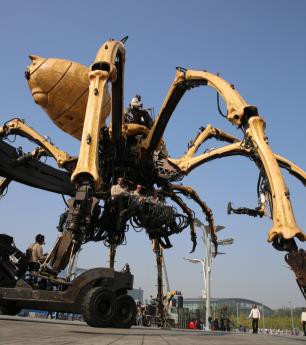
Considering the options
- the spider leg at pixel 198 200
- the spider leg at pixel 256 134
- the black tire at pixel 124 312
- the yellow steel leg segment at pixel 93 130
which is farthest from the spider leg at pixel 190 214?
the yellow steel leg segment at pixel 93 130

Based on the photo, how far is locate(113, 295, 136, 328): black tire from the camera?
6750mm

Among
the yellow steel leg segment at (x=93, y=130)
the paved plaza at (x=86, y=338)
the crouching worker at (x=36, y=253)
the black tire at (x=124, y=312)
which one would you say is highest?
the yellow steel leg segment at (x=93, y=130)

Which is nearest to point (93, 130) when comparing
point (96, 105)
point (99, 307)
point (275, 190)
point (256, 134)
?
point (96, 105)

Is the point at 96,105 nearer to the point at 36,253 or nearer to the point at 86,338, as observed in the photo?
the point at 86,338

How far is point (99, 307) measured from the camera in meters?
6.41

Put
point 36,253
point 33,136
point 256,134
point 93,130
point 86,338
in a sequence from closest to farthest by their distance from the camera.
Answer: point 86,338
point 256,134
point 93,130
point 36,253
point 33,136

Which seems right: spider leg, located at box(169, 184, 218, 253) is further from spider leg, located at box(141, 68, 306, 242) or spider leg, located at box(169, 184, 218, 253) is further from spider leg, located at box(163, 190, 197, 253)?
spider leg, located at box(141, 68, 306, 242)

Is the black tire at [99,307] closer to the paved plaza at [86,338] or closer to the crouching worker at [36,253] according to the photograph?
the paved plaza at [86,338]

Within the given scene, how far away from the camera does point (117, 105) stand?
958 cm

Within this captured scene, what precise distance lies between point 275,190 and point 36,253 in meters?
5.86

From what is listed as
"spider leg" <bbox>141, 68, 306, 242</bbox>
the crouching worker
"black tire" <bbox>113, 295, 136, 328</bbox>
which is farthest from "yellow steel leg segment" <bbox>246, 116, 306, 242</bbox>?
the crouching worker

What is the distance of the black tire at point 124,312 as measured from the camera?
6750mm

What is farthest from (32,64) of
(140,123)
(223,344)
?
(223,344)

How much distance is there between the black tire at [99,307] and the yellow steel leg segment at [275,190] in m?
3.45
